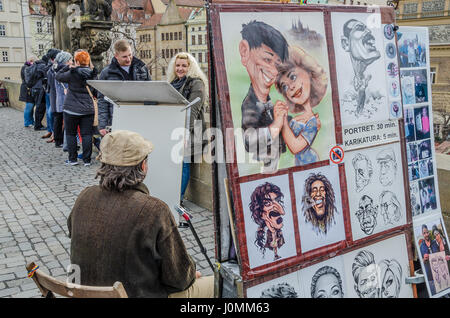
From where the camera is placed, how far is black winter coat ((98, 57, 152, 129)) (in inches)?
194

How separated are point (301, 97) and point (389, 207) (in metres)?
1.02

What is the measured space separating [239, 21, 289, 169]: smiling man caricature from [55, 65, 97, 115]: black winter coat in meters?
4.82

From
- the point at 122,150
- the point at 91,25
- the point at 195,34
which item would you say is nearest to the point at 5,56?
the point at 195,34

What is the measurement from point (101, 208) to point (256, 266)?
2.74 feet

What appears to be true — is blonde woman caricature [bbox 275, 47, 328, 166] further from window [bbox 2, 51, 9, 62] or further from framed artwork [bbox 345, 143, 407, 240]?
window [bbox 2, 51, 9, 62]

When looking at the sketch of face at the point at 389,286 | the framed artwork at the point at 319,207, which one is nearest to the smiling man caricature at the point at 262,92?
the framed artwork at the point at 319,207

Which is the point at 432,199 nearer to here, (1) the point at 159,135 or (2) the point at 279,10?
(2) the point at 279,10

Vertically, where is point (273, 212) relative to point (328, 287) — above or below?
above

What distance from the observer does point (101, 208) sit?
204 cm

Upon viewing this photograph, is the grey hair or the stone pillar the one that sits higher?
the stone pillar

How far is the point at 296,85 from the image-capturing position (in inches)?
90.0

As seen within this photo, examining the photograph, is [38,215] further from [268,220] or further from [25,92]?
[25,92]

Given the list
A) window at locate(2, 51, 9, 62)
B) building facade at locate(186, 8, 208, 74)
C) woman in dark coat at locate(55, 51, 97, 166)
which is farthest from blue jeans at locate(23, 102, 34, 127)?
window at locate(2, 51, 9, 62)

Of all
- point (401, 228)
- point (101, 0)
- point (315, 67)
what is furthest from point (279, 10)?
point (101, 0)
